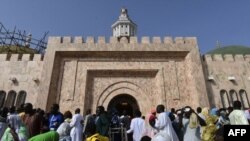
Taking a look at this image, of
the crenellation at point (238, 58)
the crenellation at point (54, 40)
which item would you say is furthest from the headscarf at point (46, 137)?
→ the crenellation at point (238, 58)

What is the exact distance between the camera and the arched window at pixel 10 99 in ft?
38.6

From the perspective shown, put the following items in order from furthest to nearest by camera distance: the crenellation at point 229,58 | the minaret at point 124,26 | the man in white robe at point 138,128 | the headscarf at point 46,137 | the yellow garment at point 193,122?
the minaret at point 124,26 < the crenellation at point 229,58 < the man in white robe at point 138,128 < the yellow garment at point 193,122 < the headscarf at point 46,137

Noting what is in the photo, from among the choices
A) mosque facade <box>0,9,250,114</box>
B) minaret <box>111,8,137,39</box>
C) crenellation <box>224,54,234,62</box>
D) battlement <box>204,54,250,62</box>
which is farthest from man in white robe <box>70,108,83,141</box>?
minaret <box>111,8,137,39</box>

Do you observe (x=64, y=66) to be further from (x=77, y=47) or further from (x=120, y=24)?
(x=120, y=24)

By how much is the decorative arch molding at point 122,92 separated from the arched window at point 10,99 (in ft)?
13.7

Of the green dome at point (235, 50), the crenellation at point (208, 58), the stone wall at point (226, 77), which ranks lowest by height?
the stone wall at point (226, 77)

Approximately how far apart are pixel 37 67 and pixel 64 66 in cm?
145

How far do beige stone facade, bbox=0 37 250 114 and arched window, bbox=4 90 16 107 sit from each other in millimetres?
103

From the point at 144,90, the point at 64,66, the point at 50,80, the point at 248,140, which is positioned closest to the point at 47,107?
the point at 50,80

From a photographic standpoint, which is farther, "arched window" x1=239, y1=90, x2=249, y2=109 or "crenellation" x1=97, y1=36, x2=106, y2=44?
"crenellation" x1=97, y1=36, x2=106, y2=44

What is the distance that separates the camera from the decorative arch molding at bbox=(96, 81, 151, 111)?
1155cm

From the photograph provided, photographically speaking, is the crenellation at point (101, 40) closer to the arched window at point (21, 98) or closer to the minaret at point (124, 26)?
the arched window at point (21, 98)

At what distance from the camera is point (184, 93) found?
38.1 feet

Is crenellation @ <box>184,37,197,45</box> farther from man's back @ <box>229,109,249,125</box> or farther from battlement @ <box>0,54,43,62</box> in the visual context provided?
man's back @ <box>229,109,249,125</box>
